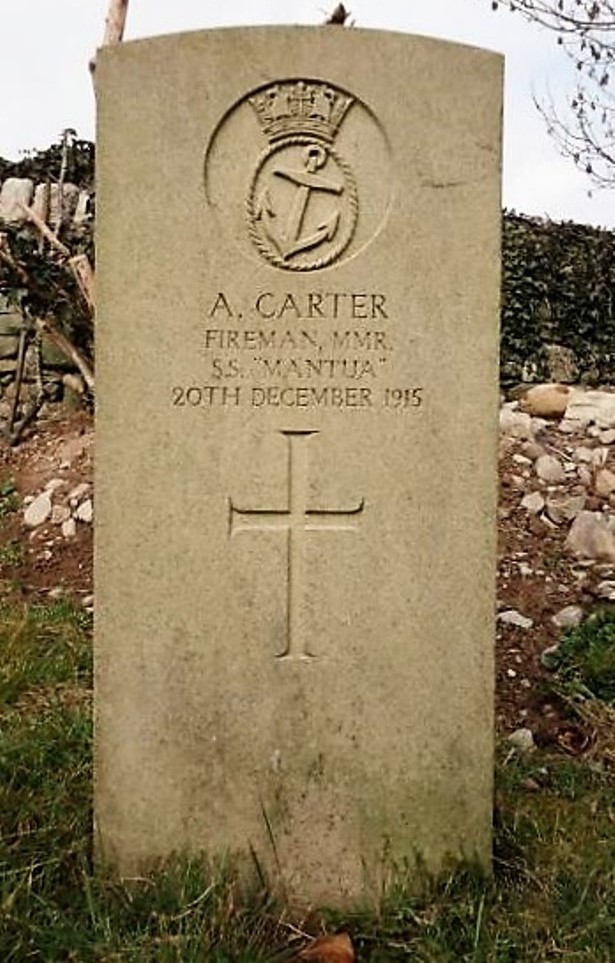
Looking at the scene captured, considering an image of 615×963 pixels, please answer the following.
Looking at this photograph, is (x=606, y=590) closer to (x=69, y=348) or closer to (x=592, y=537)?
(x=592, y=537)

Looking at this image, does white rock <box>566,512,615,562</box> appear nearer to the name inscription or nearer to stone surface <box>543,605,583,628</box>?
stone surface <box>543,605,583,628</box>

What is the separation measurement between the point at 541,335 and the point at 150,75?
5.75m

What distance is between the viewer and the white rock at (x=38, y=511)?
20.1ft

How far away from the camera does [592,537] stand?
5.34 m

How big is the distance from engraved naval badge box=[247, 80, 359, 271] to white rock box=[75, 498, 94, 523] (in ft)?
11.3

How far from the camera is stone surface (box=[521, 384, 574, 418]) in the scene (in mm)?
6641

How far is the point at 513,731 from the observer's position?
13.3 feet

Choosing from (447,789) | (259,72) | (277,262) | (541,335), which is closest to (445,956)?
(447,789)

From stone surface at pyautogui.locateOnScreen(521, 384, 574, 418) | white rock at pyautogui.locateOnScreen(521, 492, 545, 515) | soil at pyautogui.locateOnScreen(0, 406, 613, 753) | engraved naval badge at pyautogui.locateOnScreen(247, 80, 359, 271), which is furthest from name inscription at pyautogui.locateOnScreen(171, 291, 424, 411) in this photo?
stone surface at pyautogui.locateOnScreen(521, 384, 574, 418)

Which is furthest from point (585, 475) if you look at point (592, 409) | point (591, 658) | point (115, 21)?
point (115, 21)

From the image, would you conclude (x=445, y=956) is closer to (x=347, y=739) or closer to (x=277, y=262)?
(x=347, y=739)

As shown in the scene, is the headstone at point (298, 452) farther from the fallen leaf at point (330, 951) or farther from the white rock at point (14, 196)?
the white rock at point (14, 196)

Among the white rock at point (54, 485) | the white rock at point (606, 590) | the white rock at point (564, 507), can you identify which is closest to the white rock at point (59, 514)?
the white rock at point (54, 485)

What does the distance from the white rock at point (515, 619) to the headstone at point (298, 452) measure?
1940mm
